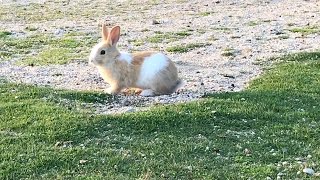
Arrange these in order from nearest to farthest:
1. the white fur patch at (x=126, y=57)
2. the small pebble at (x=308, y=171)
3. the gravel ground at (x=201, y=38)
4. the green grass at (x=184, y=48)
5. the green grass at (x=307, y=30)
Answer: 1. the small pebble at (x=308, y=171)
2. the white fur patch at (x=126, y=57)
3. the gravel ground at (x=201, y=38)
4. the green grass at (x=184, y=48)
5. the green grass at (x=307, y=30)

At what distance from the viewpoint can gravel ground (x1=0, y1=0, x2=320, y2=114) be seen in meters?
11.3

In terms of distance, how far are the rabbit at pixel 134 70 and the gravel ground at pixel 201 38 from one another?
274 mm

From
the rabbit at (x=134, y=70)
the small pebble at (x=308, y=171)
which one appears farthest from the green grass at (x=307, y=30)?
the small pebble at (x=308, y=171)

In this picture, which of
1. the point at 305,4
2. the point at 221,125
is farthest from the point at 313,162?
the point at 305,4

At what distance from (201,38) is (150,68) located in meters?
6.81

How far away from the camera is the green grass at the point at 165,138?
6848 millimetres

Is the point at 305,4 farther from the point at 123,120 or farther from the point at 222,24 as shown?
the point at 123,120

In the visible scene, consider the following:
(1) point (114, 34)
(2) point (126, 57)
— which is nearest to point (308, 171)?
(2) point (126, 57)

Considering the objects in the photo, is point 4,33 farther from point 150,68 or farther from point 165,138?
point 165,138

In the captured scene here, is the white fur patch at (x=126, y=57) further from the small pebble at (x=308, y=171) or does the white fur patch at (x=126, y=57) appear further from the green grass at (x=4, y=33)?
the green grass at (x=4, y=33)

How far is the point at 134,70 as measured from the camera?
33.9ft

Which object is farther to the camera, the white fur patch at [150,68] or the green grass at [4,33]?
the green grass at [4,33]

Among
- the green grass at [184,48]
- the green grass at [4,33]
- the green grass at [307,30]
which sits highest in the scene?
the green grass at [4,33]

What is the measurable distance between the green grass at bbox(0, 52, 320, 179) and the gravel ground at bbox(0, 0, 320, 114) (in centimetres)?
75
